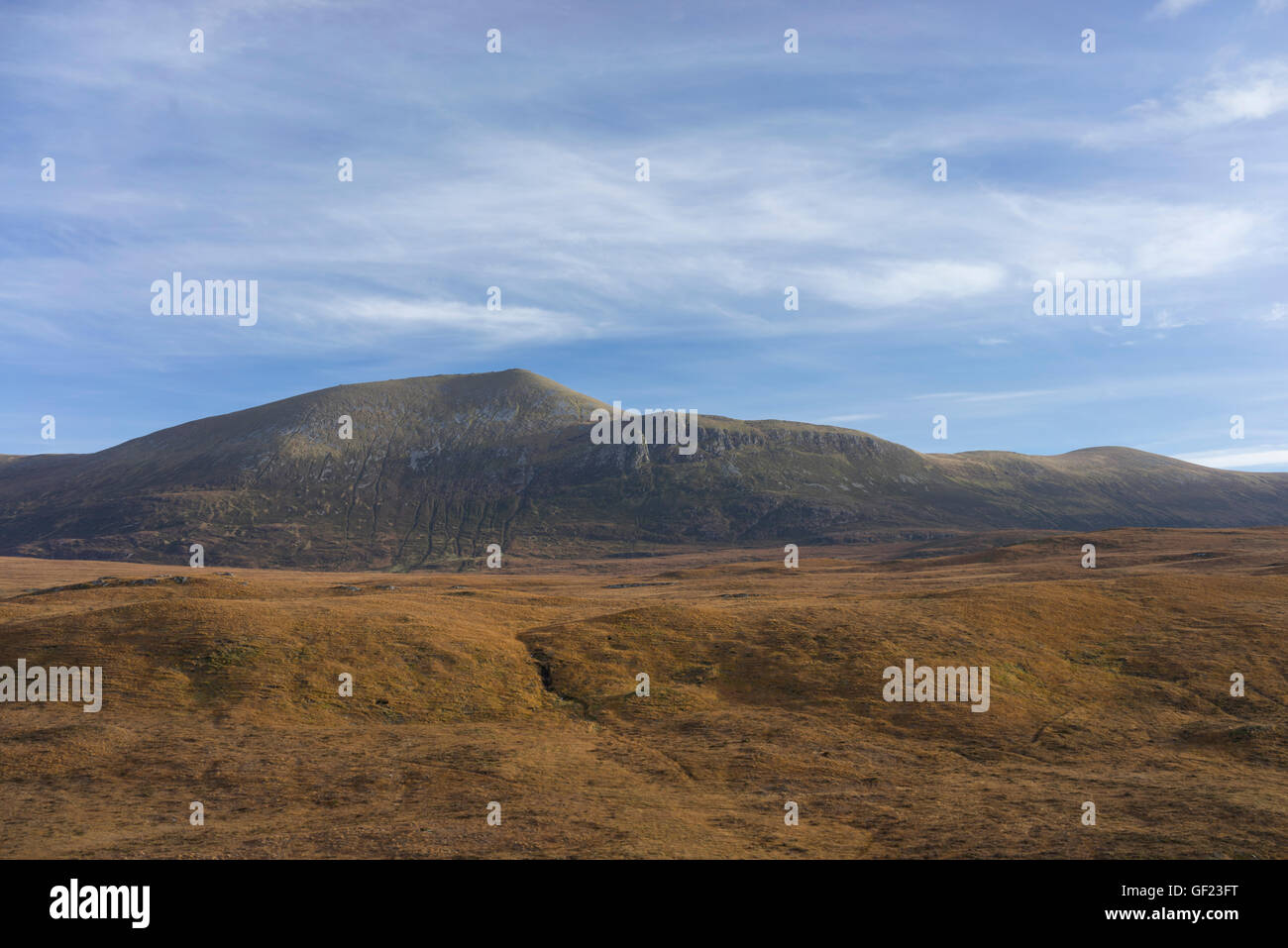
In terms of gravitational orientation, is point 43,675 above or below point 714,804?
above

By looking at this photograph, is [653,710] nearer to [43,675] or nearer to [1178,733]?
[1178,733]

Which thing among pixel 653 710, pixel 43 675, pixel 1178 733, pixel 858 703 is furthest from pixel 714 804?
pixel 43 675

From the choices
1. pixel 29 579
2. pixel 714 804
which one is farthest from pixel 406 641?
pixel 29 579

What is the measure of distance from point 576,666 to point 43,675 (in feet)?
82.9

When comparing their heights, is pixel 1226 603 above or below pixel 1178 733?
above

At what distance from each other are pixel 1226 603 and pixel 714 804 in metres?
43.9

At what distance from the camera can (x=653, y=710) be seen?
3825 cm
